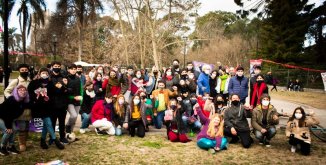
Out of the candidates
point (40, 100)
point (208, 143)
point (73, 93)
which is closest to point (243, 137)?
point (208, 143)

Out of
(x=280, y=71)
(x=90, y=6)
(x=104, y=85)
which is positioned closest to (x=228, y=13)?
(x=280, y=71)

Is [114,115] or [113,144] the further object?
[114,115]

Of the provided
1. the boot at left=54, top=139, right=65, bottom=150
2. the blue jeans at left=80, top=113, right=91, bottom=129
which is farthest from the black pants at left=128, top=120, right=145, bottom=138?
the boot at left=54, top=139, right=65, bottom=150

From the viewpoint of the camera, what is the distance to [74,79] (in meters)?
6.77

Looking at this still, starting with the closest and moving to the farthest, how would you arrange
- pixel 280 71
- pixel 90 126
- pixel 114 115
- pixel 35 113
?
pixel 35 113
pixel 114 115
pixel 90 126
pixel 280 71

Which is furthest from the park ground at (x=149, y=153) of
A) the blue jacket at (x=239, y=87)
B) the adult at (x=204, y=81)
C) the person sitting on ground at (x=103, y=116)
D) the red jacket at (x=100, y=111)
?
the adult at (x=204, y=81)

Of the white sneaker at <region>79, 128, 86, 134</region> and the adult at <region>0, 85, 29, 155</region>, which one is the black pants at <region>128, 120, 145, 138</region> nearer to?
the white sneaker at <region>79, 128, 86, 134</region>

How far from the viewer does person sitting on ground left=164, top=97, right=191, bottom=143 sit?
23.8ft

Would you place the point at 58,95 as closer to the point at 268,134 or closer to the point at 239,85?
the point at 239,85

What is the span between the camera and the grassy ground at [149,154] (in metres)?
5.66

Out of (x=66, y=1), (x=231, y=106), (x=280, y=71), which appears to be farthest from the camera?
(x=280, y=71)

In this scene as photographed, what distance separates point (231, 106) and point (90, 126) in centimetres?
420

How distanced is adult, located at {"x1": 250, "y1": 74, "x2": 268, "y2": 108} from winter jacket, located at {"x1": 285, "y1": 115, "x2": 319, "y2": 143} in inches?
50.6

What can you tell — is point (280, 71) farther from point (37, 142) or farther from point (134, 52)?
point (37, 142)
